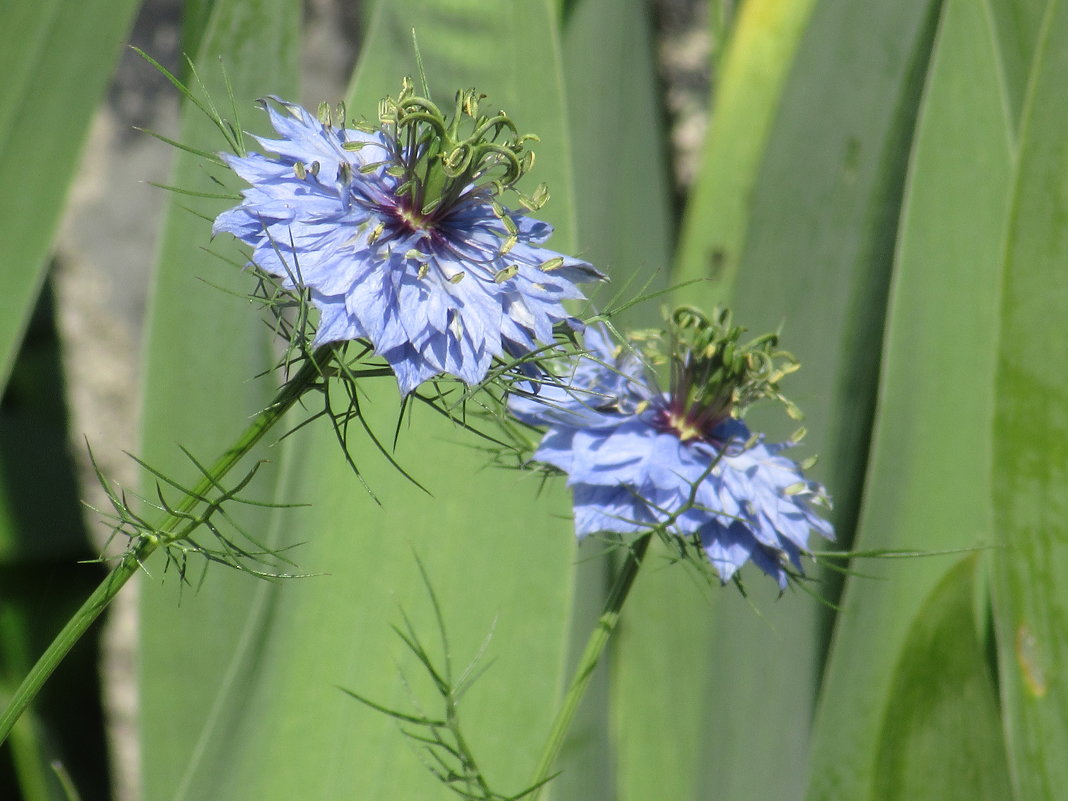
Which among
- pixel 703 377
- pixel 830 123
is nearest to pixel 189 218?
pixel 703 377

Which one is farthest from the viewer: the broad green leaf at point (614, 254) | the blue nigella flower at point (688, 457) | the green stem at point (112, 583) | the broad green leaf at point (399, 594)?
the broad green leaf at point (614, 254)

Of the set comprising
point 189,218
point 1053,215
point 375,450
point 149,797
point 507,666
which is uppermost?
point 1053,215

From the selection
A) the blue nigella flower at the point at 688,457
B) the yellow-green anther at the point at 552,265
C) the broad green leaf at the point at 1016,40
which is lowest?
the blue nigella flower at the point at 688,457

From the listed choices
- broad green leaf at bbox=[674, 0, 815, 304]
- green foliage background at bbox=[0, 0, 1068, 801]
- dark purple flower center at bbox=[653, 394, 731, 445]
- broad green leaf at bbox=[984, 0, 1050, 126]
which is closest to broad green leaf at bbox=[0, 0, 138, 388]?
green foliage background at bbox=[0, 0, 1068, 801]

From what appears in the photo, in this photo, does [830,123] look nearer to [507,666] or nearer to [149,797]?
[507,666]

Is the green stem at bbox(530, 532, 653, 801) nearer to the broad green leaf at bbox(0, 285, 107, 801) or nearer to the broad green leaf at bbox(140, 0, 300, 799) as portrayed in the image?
the broad green leaf at bbox(140, 0, 300, 799)

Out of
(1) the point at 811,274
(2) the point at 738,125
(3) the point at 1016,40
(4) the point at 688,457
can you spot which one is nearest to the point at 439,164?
(4) the point at 688,457

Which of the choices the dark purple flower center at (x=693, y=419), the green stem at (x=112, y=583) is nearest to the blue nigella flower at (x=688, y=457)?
the dark purple flower center at (x=693, y=419)

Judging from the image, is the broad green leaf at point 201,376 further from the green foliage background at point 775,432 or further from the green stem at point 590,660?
the green stem at point 590,660
